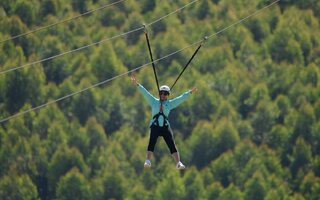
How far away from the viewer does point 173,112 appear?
111 metres

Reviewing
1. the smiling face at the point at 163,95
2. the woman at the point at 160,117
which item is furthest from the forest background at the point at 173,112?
the smiling face at the point at 163,95

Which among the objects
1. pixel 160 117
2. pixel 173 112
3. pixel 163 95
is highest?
pixel 173 112

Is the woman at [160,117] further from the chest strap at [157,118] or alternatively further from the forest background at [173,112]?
the forest background at [173,112]

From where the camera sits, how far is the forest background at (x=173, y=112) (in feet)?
324

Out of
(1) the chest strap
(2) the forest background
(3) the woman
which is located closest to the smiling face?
(3) the woman

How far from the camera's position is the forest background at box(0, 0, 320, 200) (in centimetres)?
9875

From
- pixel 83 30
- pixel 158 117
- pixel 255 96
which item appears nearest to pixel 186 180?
pixel 255 96

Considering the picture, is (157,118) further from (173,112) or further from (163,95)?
(173,112)

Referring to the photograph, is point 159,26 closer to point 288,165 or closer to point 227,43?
point 227,43

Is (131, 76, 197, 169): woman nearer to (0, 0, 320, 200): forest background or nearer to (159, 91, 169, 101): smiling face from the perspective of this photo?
(159, 91, 169, 101): smiling face

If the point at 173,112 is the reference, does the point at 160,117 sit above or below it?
below

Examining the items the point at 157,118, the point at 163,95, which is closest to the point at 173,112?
the point at 157,118

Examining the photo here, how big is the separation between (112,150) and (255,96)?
18.8 metres

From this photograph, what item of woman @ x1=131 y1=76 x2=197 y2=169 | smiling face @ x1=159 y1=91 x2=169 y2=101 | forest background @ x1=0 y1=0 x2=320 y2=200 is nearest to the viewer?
smiling face @ x1=159 y1=91 x2=169 y2=101
